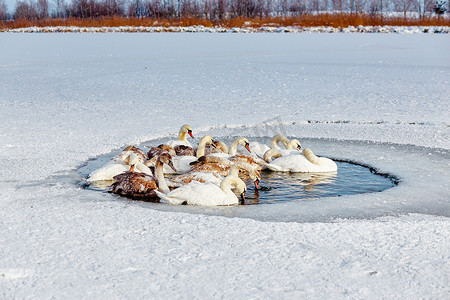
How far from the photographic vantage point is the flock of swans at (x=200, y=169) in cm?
573

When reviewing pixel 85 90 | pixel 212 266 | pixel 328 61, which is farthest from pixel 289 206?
pixel 328 61

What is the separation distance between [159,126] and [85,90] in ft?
16.8

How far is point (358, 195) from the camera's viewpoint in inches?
239

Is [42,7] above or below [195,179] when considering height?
above

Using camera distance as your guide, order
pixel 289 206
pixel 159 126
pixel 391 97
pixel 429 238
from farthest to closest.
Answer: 1. pixel 391 97
2. pixel 159 126
3. pixel 289 206
4. pixel 429 238

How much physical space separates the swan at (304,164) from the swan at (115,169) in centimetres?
155

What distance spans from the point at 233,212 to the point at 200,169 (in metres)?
1.42

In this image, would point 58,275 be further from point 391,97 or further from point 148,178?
point 391,97

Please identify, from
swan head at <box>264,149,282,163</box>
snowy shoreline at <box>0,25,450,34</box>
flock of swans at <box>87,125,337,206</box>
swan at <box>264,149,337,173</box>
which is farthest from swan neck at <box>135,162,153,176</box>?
snowy shoreline at <box>0,25,450,34</box>

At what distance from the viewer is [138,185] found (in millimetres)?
5988

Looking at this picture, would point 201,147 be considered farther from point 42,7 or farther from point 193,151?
point 42,7

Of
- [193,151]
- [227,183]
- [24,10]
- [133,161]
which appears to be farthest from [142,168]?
[24,10]

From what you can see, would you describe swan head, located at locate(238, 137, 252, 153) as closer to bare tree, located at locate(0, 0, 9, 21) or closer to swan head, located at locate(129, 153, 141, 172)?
swan head, located at locate(129, 153, 141, 172)

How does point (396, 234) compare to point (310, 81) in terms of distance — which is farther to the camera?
point (310, 81)
